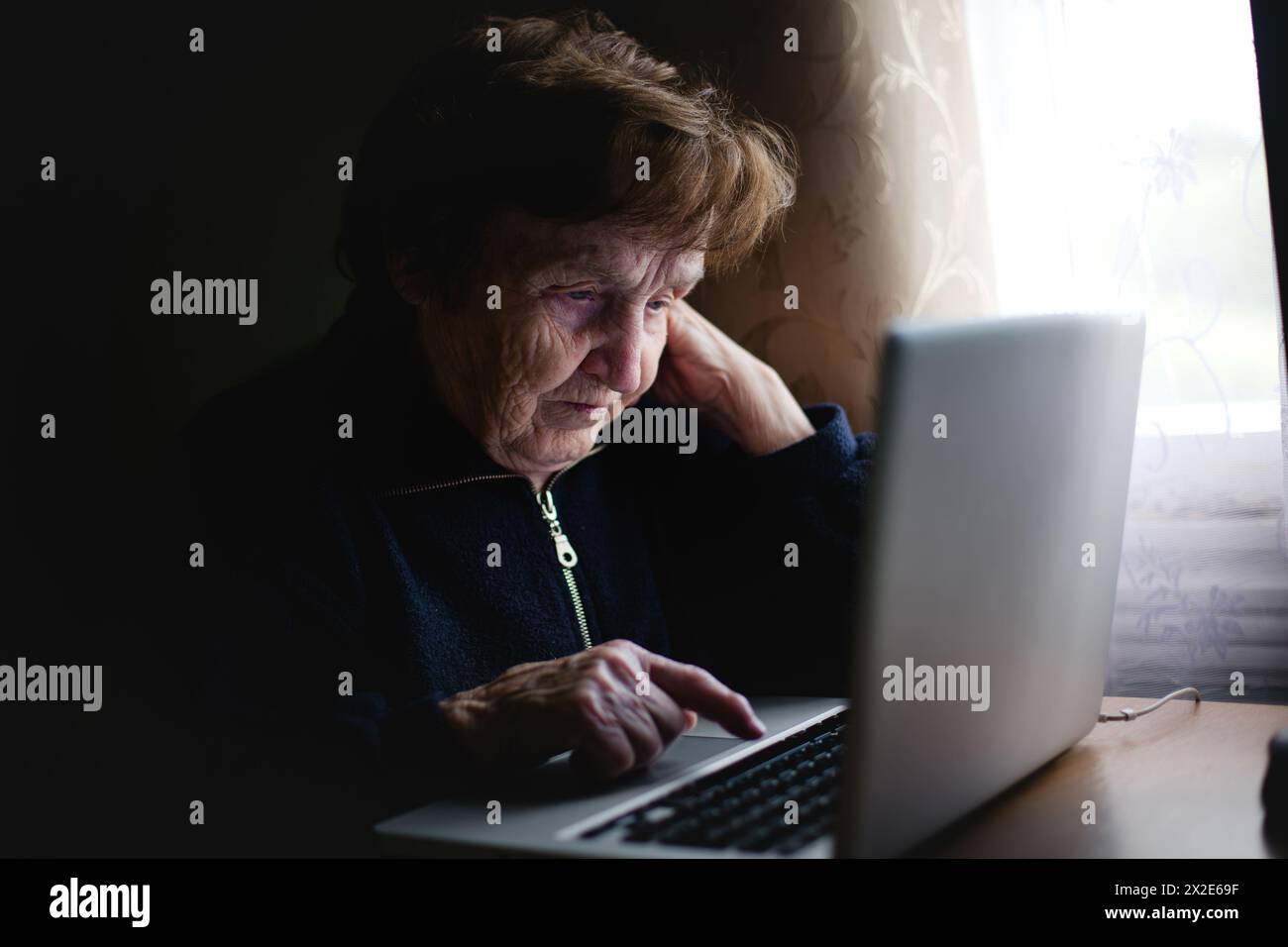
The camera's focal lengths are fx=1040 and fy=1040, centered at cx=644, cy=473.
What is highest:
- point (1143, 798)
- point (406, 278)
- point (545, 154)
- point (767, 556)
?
point (545, 154)

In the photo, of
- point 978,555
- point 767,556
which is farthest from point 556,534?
point 978,555

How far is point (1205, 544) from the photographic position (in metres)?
1.29

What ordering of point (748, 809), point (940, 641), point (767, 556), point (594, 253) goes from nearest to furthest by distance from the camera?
point (940, 641) < point (748, 809) < point (594, 253) < point (767, 556)

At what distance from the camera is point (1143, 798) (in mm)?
774

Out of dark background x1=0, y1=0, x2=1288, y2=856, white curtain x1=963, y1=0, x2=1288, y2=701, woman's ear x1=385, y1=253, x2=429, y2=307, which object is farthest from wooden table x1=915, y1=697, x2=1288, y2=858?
woman's ear x1=385, y1=253, x2=429, y2=307

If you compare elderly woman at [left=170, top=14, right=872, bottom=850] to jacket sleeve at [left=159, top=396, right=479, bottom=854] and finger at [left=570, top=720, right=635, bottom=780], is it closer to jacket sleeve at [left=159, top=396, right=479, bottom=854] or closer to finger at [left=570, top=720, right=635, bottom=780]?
jacket sleeve at [left=159, top=396, right=479, bottom=854]

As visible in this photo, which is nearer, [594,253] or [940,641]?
[940,641]

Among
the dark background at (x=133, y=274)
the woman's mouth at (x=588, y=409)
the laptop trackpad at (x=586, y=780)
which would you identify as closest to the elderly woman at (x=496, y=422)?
the woman's mouth at (x=588, y=409)

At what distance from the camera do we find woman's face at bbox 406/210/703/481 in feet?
3.68

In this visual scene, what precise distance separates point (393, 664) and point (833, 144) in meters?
0.95

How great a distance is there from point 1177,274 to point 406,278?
3.09ft

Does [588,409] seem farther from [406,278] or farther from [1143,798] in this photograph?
[1143,798]

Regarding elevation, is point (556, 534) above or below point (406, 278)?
below

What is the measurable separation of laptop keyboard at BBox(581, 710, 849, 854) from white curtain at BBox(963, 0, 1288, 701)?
0.71 m
